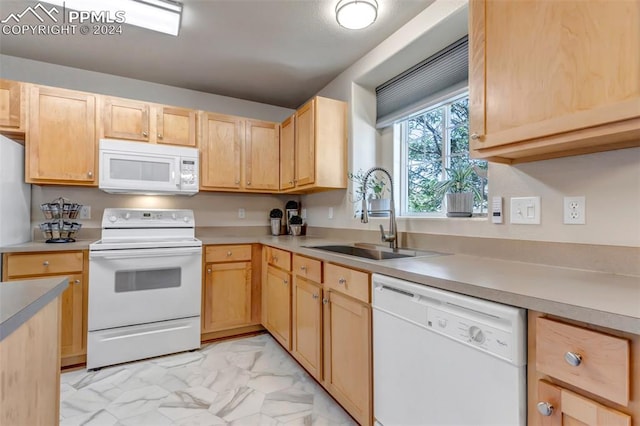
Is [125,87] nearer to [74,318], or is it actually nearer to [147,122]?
[147,122]

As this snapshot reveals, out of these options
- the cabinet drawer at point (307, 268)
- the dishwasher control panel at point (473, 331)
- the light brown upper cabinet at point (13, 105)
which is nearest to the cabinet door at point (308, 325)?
the cabinet drawer at point (307, 268)

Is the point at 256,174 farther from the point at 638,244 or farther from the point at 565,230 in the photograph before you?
the point at 638,244

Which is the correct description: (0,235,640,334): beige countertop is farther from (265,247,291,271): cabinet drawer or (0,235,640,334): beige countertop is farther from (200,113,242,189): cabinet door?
(200,113,242,189): cabinet door

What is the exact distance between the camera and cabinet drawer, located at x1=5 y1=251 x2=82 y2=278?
2.05m

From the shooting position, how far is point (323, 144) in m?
2.59

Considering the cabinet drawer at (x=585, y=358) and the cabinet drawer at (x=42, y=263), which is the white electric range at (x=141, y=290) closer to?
the cabinet drawer at (x=42, y=263)

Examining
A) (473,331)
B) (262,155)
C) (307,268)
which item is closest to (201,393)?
(307,268)

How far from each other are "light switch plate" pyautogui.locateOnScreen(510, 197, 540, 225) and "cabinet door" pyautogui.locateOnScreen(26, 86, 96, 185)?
295 centimetres

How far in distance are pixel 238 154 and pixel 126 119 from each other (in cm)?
97

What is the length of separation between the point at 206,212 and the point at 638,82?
3.14 metres

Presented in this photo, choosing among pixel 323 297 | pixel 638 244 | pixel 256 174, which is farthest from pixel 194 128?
→ pixel 638 244

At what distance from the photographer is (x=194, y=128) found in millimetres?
Result: 2859

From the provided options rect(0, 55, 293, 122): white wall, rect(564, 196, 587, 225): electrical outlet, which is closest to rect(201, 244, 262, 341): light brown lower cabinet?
rect(0, 55, 293, 122): white wall

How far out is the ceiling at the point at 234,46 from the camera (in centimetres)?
195
